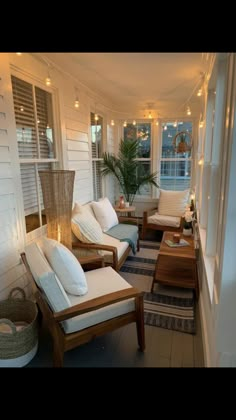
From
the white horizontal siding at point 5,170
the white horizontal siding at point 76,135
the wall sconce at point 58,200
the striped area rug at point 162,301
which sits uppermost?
the white horizontal siding at point 76,135

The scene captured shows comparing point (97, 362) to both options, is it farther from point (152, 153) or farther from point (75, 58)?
point (152, 153)

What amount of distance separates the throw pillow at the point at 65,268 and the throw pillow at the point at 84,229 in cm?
80

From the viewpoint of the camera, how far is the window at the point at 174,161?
4762 millimetres

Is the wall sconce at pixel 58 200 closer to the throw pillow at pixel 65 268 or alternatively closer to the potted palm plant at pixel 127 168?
the throw pillow at pixel 65 268

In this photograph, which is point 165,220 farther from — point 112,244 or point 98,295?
point 98,295

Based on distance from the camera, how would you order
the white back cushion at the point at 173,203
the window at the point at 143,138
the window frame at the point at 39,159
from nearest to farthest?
the window frame at the point at 39,159 < the white back cushion at the point at 173,203 < the window at the point at 143,138

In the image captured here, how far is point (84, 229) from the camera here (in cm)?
269

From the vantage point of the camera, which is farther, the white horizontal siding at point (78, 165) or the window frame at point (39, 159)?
the white horizontal siding at point (78, 165)

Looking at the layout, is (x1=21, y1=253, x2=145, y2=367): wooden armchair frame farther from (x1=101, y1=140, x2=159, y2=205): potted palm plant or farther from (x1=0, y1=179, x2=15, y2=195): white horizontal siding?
(x1=101, y1=140, x2=159, y2=205): potted palm plant

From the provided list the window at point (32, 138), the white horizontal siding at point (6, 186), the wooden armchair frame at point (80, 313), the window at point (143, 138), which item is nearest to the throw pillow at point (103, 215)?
the window at point (32, 138)

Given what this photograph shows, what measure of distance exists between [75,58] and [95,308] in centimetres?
239
